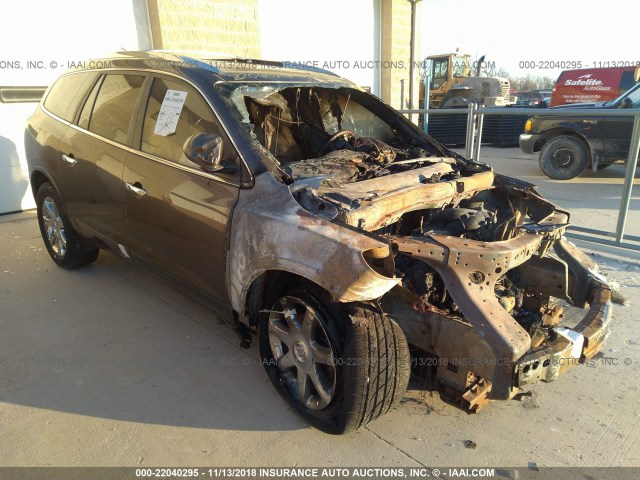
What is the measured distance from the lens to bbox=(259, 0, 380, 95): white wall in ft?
30.7

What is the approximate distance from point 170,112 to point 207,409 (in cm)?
187

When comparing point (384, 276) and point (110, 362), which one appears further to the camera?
point (110, 362)

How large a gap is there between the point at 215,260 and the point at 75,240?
236cm

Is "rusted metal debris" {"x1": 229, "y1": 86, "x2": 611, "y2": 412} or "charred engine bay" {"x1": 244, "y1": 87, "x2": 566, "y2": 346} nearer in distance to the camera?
"rusted metal debris" {"x1": 229, "y1": 86, "x2": 611, "y2": 412}

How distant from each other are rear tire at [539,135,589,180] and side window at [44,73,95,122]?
8.25 metres

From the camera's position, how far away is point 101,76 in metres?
3.95

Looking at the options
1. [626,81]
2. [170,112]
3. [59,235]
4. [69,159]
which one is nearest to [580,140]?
[626,81]

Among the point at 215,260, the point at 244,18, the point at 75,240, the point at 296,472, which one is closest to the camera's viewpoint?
the point at 296,472

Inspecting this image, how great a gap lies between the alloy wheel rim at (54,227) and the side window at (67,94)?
2.78 feet

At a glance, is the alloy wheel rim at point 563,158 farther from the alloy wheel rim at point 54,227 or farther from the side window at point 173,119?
the alloy wheel rim at point 54,227

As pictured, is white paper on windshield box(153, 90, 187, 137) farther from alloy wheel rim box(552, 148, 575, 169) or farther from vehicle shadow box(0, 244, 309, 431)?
alloy wheel rim box(552, 148, 575, 169)

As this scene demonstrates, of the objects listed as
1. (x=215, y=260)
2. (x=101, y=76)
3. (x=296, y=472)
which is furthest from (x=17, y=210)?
(x=296, y=472)

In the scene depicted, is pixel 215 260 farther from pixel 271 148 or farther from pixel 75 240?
pixel 75 240

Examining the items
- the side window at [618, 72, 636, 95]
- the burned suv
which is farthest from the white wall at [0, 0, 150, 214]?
the side window at [618, 72, 636, 95]
